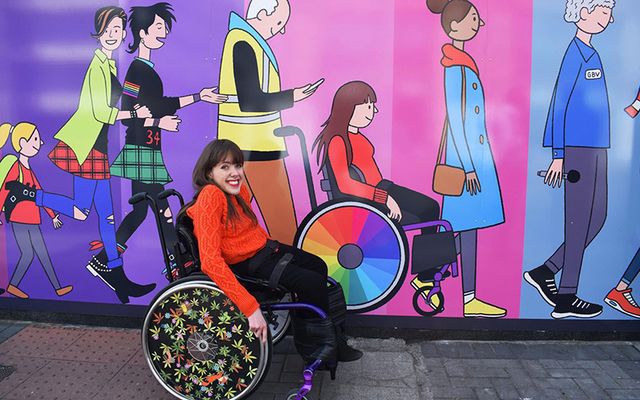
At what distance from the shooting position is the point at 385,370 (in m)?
3.33

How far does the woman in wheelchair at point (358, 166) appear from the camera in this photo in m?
3.62

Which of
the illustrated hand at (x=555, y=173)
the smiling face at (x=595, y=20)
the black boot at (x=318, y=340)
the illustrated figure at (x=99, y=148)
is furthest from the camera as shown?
the illustrated figure at (x=99, y=148)

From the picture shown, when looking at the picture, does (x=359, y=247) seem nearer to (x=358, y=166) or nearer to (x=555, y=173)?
(x=358, y=166)

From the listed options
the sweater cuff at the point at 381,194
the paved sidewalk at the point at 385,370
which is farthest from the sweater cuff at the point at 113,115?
the sweater cuff at the point at 381,194

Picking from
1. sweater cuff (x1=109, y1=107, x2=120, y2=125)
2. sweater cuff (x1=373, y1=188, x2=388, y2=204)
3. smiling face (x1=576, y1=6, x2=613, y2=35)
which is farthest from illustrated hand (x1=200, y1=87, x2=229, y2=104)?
smiling face (x1=576, y1=6, x2=613, y2=35)

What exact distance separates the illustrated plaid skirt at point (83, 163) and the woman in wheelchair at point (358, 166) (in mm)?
1697

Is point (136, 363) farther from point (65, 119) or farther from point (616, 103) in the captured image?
point (616, 103)

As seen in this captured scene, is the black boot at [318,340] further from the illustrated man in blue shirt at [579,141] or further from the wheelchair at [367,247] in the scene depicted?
the illustrated man in blue shirt at [579,141]

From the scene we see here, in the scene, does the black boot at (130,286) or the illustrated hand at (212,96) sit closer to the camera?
the illustrated hand at (212,96)

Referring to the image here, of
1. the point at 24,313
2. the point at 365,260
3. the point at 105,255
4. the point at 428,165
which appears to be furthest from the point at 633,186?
the point at 24,313

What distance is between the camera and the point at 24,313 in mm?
4113

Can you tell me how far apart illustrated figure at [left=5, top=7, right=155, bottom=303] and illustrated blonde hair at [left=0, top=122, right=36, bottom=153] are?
0.25 m

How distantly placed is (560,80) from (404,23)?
3.91 ft

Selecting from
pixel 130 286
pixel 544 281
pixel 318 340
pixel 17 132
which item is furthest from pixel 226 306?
pixel 17 132
